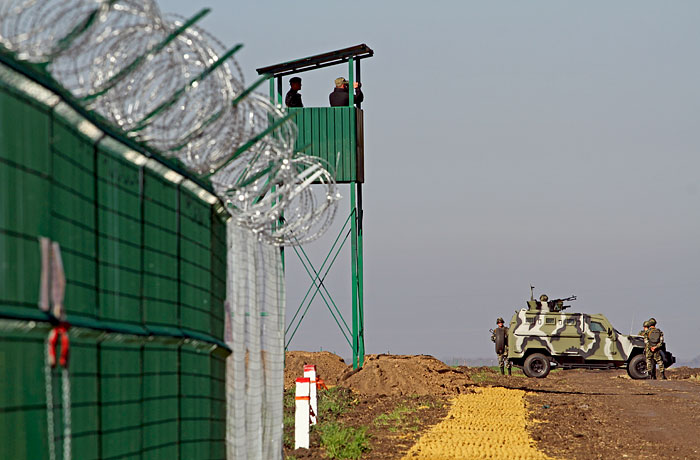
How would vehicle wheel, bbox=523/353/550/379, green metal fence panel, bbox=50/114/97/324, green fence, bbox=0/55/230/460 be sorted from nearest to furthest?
1. green fence, bbox=0/55/230/460
2. green metal fence panel, bbox=50/114/97/324
3. vehicle wheel, bbox=523/353/550/379

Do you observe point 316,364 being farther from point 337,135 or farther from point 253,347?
point 253,347

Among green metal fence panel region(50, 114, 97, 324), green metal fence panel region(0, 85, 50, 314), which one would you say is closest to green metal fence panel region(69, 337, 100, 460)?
green metal fence panel region(50, 114, 97, 324)

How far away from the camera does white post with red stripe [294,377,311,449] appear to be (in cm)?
1258

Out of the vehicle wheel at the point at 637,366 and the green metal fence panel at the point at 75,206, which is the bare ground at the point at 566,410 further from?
the green metal fence panel at the point at 75,206

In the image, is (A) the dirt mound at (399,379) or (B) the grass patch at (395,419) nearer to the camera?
(B) the grass patch at (395,419)

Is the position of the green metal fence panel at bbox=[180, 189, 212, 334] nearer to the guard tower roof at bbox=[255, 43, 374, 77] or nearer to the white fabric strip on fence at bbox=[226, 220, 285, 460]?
the white fabric strip on fence at bbox=[226, 220, 285, 460]

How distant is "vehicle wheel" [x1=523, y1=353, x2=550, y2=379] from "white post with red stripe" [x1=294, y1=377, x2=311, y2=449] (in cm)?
2323

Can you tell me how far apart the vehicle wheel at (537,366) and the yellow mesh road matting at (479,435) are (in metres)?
11.8

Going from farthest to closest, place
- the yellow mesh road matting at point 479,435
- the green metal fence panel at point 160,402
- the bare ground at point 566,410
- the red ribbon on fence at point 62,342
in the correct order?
the bare ground at point 566,410, the yellow mesh road matting at point 479,435, the green metal fence panel at point 160,402, the red ribbon on fence at point 62,342

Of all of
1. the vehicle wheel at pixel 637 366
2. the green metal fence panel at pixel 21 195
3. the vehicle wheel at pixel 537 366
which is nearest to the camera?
the green metal fence panel at pixel 21 195

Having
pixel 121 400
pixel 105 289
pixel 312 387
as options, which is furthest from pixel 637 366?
pixel 105 289

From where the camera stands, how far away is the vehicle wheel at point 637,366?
36.0 m

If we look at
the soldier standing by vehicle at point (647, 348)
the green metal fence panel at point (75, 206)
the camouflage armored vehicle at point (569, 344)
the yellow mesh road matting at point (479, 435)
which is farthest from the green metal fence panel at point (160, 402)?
the soldier standing by vehicle at point (647, 348)

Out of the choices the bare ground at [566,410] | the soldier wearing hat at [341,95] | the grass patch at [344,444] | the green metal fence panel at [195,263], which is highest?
the soldier wearing hat at [341,95]
